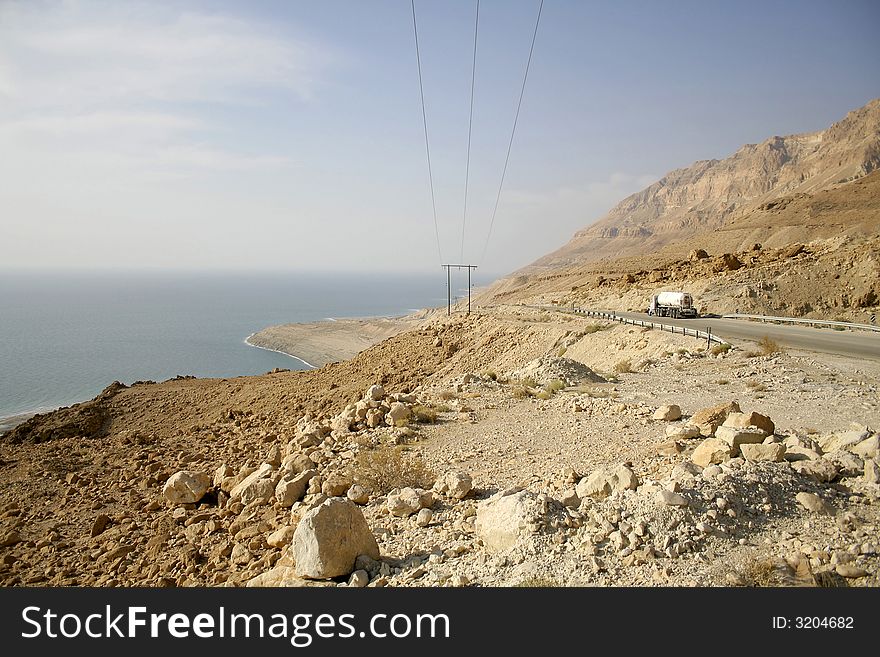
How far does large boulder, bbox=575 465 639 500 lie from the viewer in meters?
6.50

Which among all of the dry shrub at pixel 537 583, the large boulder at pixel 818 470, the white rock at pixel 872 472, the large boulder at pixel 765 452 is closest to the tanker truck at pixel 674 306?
the large boulder at pixel 765 452

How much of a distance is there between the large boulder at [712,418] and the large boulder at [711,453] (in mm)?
1398

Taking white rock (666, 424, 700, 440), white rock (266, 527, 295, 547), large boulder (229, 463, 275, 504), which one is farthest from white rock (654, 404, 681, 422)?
large boulder (229, 463, 275, 504)

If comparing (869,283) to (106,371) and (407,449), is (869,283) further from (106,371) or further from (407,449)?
(106,371)

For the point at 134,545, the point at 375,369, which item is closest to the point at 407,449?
the point at 134,545

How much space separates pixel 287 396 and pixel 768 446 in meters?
18.4

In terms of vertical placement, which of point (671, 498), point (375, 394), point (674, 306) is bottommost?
point (375, 394)

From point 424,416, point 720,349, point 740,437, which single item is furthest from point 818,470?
point 720,349

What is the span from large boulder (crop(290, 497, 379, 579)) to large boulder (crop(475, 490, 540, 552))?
133cm

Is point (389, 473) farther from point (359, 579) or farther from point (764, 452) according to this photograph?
point (764, 452)

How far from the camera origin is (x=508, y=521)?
5.93 m

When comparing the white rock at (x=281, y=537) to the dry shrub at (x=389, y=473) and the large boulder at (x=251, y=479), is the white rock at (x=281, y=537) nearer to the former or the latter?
the dry shrub at (x=389, y=473)

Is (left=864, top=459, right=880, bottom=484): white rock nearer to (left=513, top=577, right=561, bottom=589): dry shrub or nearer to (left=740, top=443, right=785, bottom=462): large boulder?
(left=740, top=443, right=785, bottom=462): large boulder

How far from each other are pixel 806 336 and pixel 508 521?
20.8 metres
